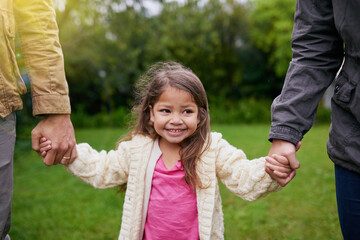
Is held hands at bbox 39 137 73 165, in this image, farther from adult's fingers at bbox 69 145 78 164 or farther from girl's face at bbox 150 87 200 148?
girl's face at bbox 150 87 200 148

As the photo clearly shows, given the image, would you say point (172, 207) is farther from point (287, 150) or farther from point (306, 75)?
point (306, 75)

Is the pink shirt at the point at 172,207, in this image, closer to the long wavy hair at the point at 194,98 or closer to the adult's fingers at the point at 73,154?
the long wavy hair at the point at 194,98

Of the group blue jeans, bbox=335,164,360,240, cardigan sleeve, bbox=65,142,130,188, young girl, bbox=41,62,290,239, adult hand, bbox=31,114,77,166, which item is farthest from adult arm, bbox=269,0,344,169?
adult hand, bbox=31,114,77,166

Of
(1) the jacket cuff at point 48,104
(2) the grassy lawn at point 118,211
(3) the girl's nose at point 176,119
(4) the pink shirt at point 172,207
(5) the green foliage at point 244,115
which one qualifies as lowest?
(5) the green foliage at point 244,115

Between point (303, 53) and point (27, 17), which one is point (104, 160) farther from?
point (303, 53)

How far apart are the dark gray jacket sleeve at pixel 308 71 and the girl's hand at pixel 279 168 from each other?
0.35 ft

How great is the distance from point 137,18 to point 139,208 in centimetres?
1129

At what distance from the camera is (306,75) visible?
1.61 meters

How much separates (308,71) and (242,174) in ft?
2.14

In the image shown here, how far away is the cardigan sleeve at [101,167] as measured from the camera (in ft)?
7.08

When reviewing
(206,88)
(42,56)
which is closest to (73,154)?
(42,56)

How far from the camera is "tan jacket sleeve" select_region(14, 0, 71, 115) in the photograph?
6.37 ft

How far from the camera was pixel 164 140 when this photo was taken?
2166 millimetres

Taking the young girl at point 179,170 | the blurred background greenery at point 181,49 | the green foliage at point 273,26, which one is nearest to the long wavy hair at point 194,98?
the young girl at point 179,170
